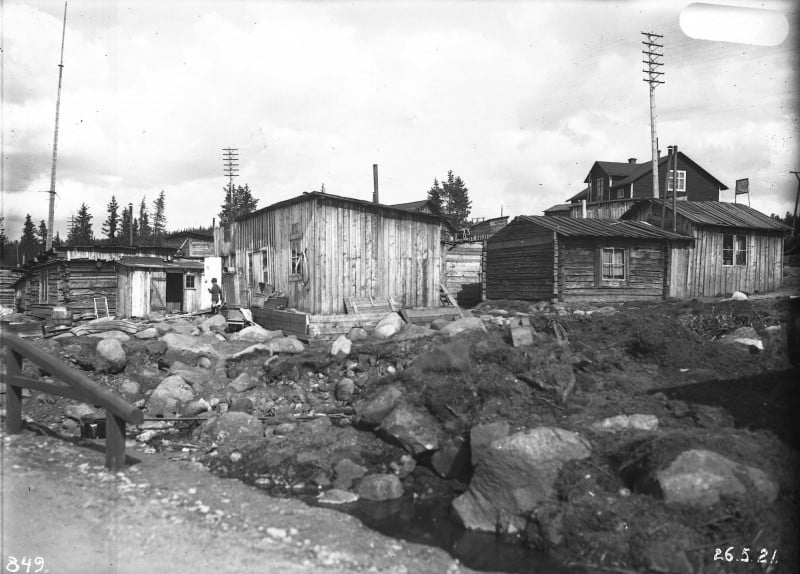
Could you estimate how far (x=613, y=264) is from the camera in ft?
66.0

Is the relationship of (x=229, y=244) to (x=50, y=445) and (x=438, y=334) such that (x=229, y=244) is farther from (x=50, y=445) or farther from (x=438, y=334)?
(x=50, y=445)

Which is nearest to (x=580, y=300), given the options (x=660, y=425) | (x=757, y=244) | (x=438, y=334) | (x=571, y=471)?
(x=438, y=334)

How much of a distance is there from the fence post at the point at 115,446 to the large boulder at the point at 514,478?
3598mm

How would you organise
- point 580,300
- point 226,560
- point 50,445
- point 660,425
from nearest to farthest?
1. point 226,560
2. point 50,445
3. point 660,425
4. point 580,300

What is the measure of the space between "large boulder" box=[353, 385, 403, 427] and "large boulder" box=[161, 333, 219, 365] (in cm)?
539

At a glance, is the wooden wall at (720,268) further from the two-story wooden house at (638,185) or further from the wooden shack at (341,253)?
the two-story wooden house at (638,185)

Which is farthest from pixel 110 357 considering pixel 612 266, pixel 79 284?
pixel 612 266

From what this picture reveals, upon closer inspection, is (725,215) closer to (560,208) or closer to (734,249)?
(734,249)

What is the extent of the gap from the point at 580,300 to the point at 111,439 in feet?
56.0

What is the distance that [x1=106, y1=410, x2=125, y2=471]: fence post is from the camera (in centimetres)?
536

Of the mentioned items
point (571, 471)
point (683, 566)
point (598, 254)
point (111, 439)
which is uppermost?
point (598, 254)

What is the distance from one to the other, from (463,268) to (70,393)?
21.4 m

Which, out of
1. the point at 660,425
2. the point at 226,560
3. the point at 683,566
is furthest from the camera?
the point at 660,425

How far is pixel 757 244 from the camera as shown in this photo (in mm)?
24016
